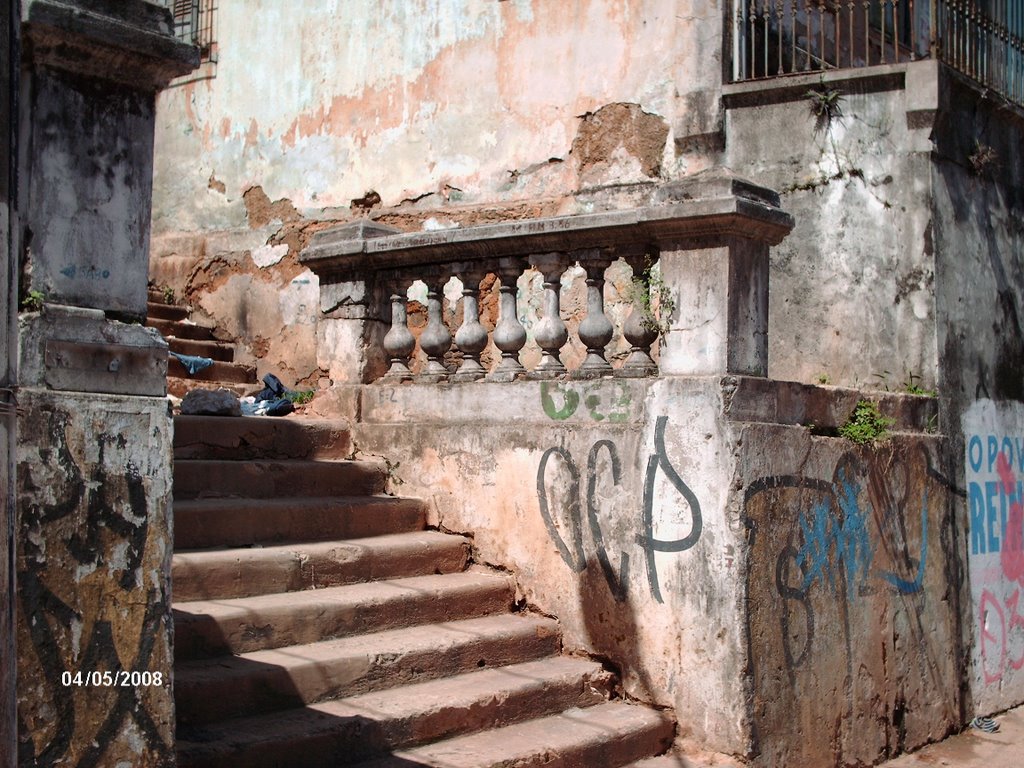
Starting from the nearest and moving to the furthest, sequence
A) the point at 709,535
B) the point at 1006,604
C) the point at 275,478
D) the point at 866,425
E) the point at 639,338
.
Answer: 1. the point at 709,535
2. the point at 639,338
3. the point at 275,478
4. the point at 866,425
5. the point at 1006,604

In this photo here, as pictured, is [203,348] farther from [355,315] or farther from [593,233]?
[593,233]

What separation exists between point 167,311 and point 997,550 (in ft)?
23.6

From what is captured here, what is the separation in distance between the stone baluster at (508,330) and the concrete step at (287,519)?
0.86 m

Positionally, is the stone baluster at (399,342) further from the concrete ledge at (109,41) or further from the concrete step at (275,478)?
the concrete ledge at (109,41)

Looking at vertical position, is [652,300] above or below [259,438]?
above

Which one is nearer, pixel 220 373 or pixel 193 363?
pixel 193 363

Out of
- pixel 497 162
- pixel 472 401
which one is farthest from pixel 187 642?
pixel 497 162

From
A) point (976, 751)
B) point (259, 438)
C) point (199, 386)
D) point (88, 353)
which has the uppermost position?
point (199, 386)

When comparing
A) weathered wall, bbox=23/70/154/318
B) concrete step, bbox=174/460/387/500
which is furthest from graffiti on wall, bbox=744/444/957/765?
weathered wall, bbox=23/70/154/318

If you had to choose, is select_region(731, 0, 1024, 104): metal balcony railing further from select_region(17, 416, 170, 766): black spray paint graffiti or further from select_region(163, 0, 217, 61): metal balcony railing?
select_region(17, 416, 170, 766): black spray paint graffiti

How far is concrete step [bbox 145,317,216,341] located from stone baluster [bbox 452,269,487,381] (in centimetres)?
459

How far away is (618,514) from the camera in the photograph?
19.1 feet

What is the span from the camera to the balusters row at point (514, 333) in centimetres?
599

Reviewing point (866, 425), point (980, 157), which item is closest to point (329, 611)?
point (866, 425)
